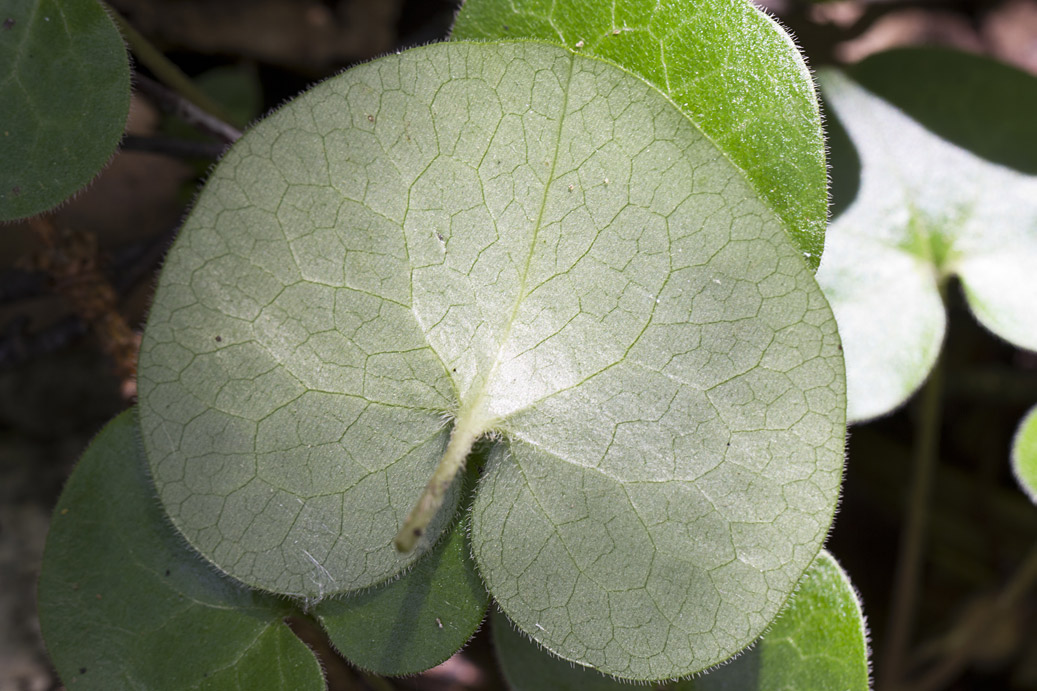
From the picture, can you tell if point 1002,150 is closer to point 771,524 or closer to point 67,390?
point 771,524

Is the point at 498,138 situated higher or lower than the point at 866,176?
higher

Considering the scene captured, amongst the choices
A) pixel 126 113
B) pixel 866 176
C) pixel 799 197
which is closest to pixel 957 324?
pixel 866 176

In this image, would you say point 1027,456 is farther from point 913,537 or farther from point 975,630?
point 975,630

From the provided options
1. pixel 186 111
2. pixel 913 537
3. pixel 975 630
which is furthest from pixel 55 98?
pixel 975 630

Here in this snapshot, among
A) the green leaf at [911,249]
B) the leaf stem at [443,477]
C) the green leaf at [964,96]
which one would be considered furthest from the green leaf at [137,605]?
the green leaf at [964,96]

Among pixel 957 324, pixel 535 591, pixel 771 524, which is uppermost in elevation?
pixel 771 524

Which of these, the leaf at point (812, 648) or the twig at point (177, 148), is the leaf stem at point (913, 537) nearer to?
the leaf at point (812, 648)
